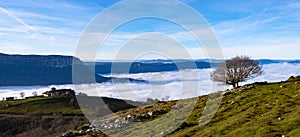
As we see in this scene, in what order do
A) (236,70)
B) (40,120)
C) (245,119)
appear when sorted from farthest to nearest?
(40,120) → (236,70) → (245,119)

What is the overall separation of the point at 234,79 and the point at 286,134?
48.4 meters

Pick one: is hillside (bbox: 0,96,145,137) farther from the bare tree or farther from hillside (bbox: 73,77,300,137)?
hillside (bbox: 73,77,300,137)

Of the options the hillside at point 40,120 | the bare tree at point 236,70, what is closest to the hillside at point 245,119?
the bare tree at point 236,70

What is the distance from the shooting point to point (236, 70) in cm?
7325

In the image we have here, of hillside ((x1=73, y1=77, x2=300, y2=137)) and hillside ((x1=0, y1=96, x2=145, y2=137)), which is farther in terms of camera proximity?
hillside ((x1=0, y1=96, x2=145, y2=137))

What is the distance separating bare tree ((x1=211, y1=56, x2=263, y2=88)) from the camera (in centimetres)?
7325

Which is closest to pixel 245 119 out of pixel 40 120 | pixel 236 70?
pixel 236 70

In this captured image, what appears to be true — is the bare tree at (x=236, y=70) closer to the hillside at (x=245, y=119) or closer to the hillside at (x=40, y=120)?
the hillside at (x=245, y=119)

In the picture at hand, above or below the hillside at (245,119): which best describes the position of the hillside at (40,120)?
below

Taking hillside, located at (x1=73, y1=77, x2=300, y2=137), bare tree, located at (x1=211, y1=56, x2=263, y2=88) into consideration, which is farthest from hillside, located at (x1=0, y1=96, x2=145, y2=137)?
hillside, located at (x1=73, y1=77, x2=300, y2=137)

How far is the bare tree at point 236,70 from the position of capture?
73.2 m

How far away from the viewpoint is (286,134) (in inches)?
1046

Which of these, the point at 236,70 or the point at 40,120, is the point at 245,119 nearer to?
the point at 236,70

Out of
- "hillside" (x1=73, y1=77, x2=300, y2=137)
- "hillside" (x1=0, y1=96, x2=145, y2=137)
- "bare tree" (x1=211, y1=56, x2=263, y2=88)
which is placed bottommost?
"hillside" (x1=0, y1=96, x2=145, y2=137)
